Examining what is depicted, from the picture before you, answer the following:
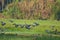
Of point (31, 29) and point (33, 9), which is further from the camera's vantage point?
point (33, 9)

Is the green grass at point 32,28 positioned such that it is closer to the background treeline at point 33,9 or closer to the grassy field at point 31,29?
the grassy field at point 31,29

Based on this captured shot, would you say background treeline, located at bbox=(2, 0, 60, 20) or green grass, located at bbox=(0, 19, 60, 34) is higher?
background treeline, located at bbox=(2, 0, 60, 20)

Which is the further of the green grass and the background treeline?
the background treeline

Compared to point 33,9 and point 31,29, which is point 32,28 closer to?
point 31,29

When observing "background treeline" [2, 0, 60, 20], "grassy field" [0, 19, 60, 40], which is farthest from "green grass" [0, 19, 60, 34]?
"background treeline" [2, 0, 60, 20]

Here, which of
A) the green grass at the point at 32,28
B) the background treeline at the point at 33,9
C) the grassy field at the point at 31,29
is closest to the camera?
the grassy field at the point at 31,29

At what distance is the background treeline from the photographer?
890cm

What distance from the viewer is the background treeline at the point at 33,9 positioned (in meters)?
8.90

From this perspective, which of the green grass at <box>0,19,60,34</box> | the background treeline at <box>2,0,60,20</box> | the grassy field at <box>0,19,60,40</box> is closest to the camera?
the grassy field at <box>0,19,60,40</box>

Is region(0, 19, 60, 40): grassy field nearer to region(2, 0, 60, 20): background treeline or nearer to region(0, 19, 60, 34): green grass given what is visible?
region(0, 19, 60, 34): green grass

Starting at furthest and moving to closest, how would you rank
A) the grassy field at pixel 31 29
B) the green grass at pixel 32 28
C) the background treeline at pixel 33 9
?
1. the background treeline at pixel 33 9
2. the green grass at pixel 32 28
3. the grassy field at pixel 31 29

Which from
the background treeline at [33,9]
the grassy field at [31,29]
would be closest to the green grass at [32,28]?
the grassy field at [31,29]

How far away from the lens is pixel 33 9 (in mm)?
9039

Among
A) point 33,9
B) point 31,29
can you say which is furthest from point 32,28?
point 33,9
